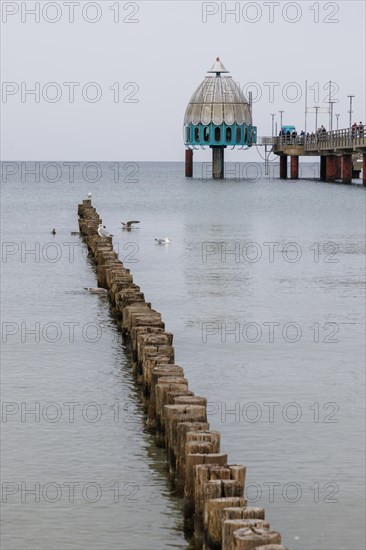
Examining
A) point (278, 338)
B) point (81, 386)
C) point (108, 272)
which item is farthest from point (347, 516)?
point (108, 272)

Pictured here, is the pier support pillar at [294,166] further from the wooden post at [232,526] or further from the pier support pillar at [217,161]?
the wooden post at [232,526]

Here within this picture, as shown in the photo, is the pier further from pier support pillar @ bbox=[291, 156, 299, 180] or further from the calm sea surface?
the calm sea surface

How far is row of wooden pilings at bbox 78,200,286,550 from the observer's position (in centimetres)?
832

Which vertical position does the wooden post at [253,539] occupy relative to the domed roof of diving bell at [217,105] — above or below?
below

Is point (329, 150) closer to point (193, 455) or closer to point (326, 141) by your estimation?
point (326, 141)

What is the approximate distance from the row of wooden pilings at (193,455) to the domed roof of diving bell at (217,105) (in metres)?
98.6

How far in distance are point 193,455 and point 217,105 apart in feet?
349

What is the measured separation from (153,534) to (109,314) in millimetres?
12227

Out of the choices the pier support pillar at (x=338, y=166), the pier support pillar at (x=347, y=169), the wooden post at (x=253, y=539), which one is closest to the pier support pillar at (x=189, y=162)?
the pier support pillar at (x=338, y=166)

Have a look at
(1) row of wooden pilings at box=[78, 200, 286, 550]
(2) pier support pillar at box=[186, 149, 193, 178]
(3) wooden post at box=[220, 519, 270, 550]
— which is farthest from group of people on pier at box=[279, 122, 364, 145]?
(3) wooden post at box=[220, 519, 270, 550]

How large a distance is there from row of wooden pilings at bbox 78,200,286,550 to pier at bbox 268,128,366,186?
59.4 metres

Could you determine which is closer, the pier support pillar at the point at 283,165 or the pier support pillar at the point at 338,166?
the pier support pillar at the point at 338,166

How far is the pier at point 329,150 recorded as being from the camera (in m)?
81.4

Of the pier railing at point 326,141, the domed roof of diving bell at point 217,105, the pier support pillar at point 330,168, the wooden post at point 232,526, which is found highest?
the domed roof of diving bell at point 217,105
